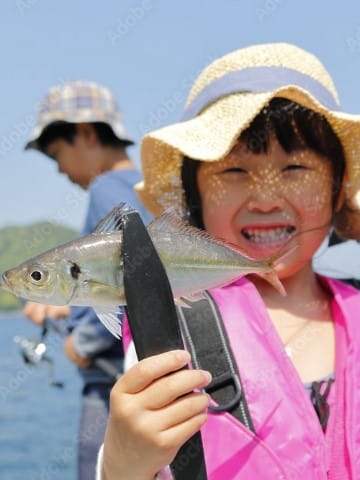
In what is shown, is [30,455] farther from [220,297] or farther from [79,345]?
[220,297]

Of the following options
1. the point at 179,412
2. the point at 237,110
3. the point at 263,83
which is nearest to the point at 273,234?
the point at 237,110

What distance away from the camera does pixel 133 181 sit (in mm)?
4129

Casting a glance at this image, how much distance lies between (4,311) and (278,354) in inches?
6093

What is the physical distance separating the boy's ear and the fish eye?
3463 millimetres

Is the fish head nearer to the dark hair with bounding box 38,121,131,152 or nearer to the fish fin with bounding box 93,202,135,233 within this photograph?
the fish fin with bounding box 93,202,135,233

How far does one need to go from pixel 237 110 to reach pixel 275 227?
0.50 m

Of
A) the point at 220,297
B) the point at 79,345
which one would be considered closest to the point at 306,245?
the point at 220,297

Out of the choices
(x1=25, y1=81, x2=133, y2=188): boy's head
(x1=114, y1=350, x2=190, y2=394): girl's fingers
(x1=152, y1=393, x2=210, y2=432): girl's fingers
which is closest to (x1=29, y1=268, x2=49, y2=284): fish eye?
(x1=114, y1=350, x2=190, y2=394): girl's fingers

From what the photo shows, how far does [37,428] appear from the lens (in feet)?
65.8

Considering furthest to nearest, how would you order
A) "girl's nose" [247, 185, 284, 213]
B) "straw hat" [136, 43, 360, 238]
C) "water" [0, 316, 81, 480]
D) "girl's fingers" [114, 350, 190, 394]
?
"water" [0, 316, 81, 480] → "straw hat" [136, 43, 360, 238] → "girl's nose" [247, 185, 284, 213] → "girl's fingers" [114, 350, 190, 394]

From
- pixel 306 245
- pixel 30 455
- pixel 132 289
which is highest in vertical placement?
pixel 132 289

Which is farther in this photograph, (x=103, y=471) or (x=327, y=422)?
(x=327, y=422)

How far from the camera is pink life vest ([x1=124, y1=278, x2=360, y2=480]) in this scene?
86.4 inches

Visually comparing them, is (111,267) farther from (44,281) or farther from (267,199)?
(267,199)
